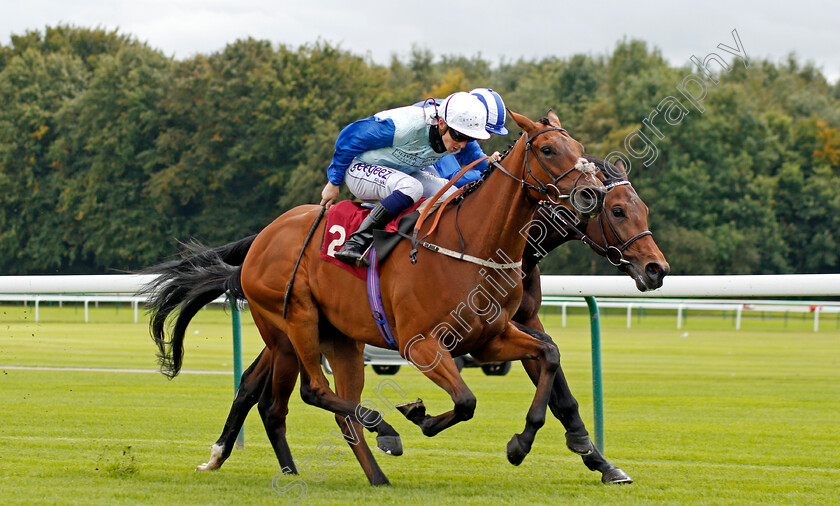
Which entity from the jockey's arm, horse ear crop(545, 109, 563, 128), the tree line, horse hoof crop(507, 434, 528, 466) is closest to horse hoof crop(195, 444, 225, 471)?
the jockey's arm

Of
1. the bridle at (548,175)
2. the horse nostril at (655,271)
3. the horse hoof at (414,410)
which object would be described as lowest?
the horse hoof at (414,410)

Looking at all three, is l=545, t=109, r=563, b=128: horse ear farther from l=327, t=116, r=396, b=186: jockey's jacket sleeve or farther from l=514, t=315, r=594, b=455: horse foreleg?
l=514, t=315, r=594, b=455: horse foreleg

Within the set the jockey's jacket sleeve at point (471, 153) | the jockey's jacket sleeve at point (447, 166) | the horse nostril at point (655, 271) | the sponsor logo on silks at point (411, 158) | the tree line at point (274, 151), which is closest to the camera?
the horse nostril at point (655, 271)

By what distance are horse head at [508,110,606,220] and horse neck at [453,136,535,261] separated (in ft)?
0.17

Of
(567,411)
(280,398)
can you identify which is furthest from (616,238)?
(280,398)

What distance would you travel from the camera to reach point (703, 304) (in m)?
18.7

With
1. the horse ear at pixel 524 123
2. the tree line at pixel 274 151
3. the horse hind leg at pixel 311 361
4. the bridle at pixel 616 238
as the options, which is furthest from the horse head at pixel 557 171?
the tree line at pixel 274 151

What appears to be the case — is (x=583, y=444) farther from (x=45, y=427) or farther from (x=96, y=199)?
(x=96, y=199)

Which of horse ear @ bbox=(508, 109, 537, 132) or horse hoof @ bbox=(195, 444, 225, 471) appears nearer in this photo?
horse ear @ bbox=(508, 109, 537, 132)

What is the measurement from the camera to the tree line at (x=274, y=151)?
3416 cm

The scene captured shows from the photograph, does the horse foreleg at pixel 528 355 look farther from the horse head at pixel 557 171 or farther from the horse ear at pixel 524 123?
the horse ear at pixel 524 123

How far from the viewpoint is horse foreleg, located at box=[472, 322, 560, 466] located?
4.22 m

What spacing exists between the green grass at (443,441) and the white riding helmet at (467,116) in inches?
66.7

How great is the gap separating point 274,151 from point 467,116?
116ft
